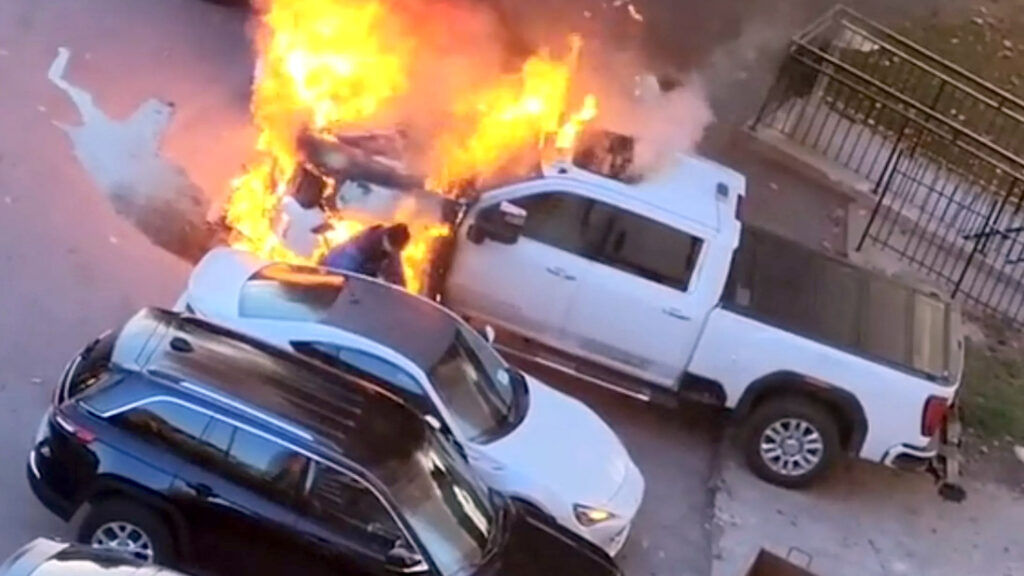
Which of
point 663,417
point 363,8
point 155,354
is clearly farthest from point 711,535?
point 363,8

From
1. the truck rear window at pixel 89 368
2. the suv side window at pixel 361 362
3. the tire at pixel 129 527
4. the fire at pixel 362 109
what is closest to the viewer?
the tire at pixel 129 527

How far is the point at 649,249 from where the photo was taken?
12.4 m

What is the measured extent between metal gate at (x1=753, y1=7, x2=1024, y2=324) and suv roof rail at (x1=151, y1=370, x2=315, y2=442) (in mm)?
8257

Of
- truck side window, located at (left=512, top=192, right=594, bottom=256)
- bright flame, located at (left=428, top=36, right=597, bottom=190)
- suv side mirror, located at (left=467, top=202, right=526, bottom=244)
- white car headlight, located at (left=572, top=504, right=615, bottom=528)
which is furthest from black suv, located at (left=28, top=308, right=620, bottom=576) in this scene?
bright flame, located at (left=428, top=36, right=597, bottom=190)

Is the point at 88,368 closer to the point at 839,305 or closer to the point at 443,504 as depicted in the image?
the point at 443,504

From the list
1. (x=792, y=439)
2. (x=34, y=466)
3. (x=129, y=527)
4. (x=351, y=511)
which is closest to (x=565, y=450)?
(x=792, y=439)

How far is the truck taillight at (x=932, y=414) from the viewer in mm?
12211

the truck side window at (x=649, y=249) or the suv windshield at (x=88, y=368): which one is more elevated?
the truck side window at (x=649, y=249)

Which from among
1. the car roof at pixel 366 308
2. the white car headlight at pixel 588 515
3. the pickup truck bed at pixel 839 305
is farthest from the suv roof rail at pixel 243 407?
the pickup truck bed at pixel 839 305

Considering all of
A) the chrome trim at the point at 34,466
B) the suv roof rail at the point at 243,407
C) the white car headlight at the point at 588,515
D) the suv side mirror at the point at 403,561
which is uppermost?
the suv roof rail at the point at 243,407

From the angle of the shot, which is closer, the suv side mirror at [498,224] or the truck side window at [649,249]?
the suv side mirror at [498,224]

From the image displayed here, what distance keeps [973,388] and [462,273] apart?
4.85 metres

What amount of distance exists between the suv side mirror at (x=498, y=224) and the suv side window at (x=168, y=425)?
351cm

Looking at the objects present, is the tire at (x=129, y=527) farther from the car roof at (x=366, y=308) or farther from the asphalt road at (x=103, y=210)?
the car roof at (x=366, y=308)
